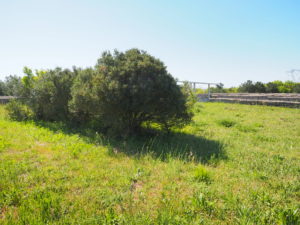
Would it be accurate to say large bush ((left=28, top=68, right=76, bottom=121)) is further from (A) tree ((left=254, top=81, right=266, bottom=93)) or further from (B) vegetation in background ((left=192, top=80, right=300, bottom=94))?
(A) tree ((left=254, top=81, right=266, bottom=93))

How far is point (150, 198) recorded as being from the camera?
254cm

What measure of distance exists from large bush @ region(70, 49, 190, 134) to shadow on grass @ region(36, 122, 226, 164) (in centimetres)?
48

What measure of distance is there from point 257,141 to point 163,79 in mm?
3394

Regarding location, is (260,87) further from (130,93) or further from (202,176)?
(202,176)

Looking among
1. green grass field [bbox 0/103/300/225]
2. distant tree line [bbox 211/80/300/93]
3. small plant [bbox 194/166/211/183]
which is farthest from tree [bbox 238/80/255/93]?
small plant [bbox 194/166/211/183]

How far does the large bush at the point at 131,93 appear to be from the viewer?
483cm

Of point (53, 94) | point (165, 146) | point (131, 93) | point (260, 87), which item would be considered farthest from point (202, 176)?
point (260, 87)

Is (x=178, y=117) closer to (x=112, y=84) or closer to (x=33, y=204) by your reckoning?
(x=112, y=84)

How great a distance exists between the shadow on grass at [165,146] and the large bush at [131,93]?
0.48 m

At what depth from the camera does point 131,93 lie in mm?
4789

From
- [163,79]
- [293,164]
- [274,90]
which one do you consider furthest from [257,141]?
[274,90]

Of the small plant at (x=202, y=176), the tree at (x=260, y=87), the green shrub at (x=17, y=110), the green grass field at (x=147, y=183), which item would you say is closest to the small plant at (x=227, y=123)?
the green grass field at (x=147, y=183)

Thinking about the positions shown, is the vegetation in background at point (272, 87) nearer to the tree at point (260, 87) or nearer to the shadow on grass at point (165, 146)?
the tree at point (260, 87)

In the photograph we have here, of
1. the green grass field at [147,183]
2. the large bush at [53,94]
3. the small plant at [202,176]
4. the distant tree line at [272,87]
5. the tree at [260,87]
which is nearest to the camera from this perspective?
the green grass field at [147,183]
